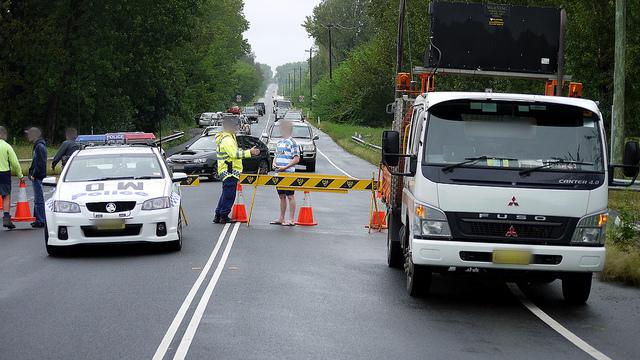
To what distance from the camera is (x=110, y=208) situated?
1256 centimetres


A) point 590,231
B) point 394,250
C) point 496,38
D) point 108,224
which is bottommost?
point 394,250

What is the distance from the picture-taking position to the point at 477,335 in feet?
27.1

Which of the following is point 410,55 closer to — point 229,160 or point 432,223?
point 229,160

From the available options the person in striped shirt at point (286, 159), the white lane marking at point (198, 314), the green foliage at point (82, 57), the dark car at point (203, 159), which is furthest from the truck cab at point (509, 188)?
the green foliage at point (82, 57)

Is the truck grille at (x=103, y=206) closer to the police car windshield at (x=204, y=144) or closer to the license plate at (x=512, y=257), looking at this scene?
the license plate at (x=512, y=257)

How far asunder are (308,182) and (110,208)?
15.9 feet

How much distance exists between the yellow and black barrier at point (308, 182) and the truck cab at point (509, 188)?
6815 mm

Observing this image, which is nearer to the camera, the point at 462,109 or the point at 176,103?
the point at 462,109

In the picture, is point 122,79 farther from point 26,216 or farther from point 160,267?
point 160,267

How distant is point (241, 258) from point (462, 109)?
4.48 metres

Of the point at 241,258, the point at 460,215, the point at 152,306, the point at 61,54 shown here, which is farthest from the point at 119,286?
the point at 61,54

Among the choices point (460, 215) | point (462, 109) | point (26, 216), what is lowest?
point (26, 216)

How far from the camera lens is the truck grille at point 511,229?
9078 mm

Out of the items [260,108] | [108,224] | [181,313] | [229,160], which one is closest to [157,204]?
[108,224]
